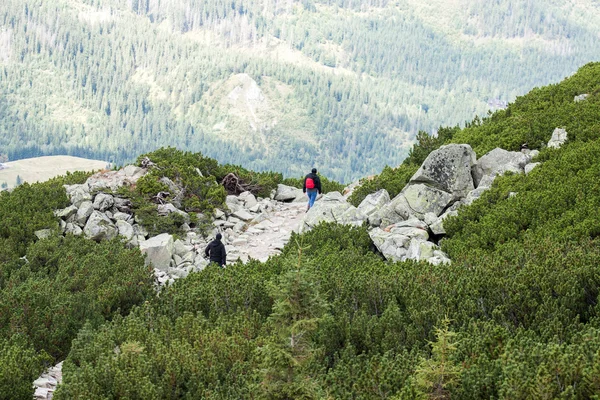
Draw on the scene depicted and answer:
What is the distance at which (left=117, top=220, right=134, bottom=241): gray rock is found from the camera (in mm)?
19375

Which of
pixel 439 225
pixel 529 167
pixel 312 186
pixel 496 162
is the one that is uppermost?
pixel 529 167

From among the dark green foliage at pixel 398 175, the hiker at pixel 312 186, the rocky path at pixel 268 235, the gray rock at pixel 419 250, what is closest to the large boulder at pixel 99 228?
the rocky path at pixel 268 235

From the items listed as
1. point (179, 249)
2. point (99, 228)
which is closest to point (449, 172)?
point (179, 249)

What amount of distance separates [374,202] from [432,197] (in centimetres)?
171

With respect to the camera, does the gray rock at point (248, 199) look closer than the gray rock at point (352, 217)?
No

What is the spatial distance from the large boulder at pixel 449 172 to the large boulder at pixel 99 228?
8896 mm

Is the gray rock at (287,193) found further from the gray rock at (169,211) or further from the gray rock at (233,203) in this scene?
the gray rock at (169,211)

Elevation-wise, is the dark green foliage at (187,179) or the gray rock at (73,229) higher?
the dark green foliage at (187,179)

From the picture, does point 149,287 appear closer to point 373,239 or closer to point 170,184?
point 373,239

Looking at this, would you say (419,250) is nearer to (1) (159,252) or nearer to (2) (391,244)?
(2) (391,244)

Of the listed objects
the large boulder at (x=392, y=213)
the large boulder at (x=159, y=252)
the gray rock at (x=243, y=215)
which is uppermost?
the large boulder at (x=392, y=213)

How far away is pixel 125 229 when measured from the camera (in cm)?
1959

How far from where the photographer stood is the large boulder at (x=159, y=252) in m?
17.4

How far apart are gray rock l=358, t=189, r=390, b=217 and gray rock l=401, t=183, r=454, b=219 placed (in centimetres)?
85
